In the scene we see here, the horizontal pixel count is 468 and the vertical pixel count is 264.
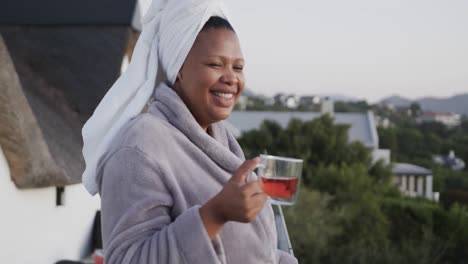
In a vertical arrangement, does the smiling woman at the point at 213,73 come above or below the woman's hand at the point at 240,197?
above

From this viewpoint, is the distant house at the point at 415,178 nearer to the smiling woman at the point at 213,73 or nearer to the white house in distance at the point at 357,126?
the white house in distance at the point at 357,126

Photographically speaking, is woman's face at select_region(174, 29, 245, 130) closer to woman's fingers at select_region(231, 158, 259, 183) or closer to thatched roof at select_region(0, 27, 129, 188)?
woman's fingers at select_region(231, 158, 259, 183)

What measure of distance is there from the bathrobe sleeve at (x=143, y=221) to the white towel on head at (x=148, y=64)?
5.1 inches

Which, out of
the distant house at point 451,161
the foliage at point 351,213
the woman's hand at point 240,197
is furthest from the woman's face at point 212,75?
the distant house at point 451,161

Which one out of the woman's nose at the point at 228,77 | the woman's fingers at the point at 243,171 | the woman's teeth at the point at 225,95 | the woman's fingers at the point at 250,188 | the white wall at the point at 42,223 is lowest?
the white wall at the point at 42,223

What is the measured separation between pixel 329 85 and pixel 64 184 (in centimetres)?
2912

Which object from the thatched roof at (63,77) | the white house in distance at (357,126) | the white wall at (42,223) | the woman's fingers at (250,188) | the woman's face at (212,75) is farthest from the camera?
the white house in distance at (357,126)

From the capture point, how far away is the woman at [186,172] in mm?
1196

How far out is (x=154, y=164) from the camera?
1.26 m

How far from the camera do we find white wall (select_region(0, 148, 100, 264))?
518 centimetres

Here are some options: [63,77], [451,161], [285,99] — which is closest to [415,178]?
[451,161]

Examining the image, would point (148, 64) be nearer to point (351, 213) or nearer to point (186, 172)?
point (186, 172)

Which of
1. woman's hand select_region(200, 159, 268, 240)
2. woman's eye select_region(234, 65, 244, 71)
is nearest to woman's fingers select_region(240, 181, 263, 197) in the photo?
woman's hand select_region(200, 159, 268, 240)

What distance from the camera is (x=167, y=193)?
1.27 metres
